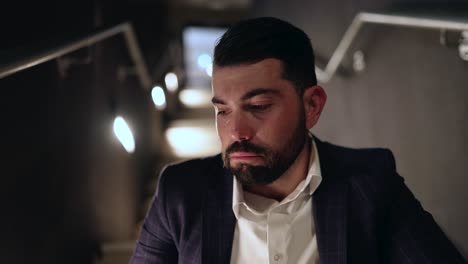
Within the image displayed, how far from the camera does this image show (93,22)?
3180mm

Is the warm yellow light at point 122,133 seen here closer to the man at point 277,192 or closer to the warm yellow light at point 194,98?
the man at point 277,192

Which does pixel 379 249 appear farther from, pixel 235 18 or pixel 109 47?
pixel 235 18

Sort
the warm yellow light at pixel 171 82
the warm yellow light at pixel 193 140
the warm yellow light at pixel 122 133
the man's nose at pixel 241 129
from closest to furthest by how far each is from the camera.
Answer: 1. the man's nose at pixel 241 129
2. the warm yellow light at pixel 122 133
3. the warm yellow light at pixel 193 140
4. the warm yellow light at pixel 171 82

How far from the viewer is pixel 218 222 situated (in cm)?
125

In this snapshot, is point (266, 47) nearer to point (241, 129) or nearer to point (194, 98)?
point (241, 129)

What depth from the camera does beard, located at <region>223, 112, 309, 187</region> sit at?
1.18 metres

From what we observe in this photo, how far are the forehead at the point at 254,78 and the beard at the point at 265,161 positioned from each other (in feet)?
0.37

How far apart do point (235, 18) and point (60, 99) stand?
876cm

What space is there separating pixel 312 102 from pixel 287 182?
0.21m

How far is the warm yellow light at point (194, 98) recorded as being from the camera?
8.48 m

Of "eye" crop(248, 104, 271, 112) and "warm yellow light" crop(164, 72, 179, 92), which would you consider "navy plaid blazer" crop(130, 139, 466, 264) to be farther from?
"warm yellow light" crop(164, 72, 179, 92)

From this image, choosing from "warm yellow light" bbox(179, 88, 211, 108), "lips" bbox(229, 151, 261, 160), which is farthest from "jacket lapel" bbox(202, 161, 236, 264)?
"warm yellow light" bbox(179, 88, 211, 108)

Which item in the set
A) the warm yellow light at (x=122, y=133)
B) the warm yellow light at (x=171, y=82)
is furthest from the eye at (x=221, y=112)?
the warm yellow light at (x=171, y=82)

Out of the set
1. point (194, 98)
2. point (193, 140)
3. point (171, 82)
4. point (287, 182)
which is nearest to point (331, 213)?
point (287, 182)
